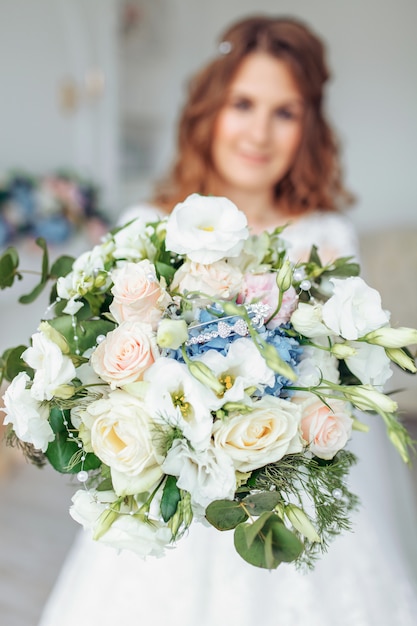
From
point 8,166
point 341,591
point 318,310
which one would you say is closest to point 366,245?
point 8,166

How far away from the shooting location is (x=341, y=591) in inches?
34.4

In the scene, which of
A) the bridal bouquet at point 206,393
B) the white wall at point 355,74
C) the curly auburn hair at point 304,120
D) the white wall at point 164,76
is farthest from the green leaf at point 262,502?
the white wall at point 355,74

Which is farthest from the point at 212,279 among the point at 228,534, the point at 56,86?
the point at 56,86

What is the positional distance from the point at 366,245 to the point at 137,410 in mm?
2238

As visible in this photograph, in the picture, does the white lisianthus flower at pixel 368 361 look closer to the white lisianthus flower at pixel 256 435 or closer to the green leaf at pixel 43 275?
the white lisianthus flower at pixel 256 435

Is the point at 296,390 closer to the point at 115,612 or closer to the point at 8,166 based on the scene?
the point at 115,612

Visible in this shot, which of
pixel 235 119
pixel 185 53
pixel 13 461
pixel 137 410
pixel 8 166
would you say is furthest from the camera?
pixel 185 53

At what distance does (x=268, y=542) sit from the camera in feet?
1.66

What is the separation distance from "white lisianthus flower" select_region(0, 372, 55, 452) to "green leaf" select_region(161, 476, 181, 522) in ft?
0.45

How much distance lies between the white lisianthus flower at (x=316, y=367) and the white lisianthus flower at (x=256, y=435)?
6 cm

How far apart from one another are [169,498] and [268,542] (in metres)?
0.12

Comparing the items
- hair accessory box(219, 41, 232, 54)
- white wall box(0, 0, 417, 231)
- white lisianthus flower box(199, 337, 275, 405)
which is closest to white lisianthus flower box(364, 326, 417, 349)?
white lisianthus flower box(199, 337, 275, 405)

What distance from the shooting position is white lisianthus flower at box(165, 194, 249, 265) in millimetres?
608

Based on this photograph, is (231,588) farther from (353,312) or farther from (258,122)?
(258,122)
